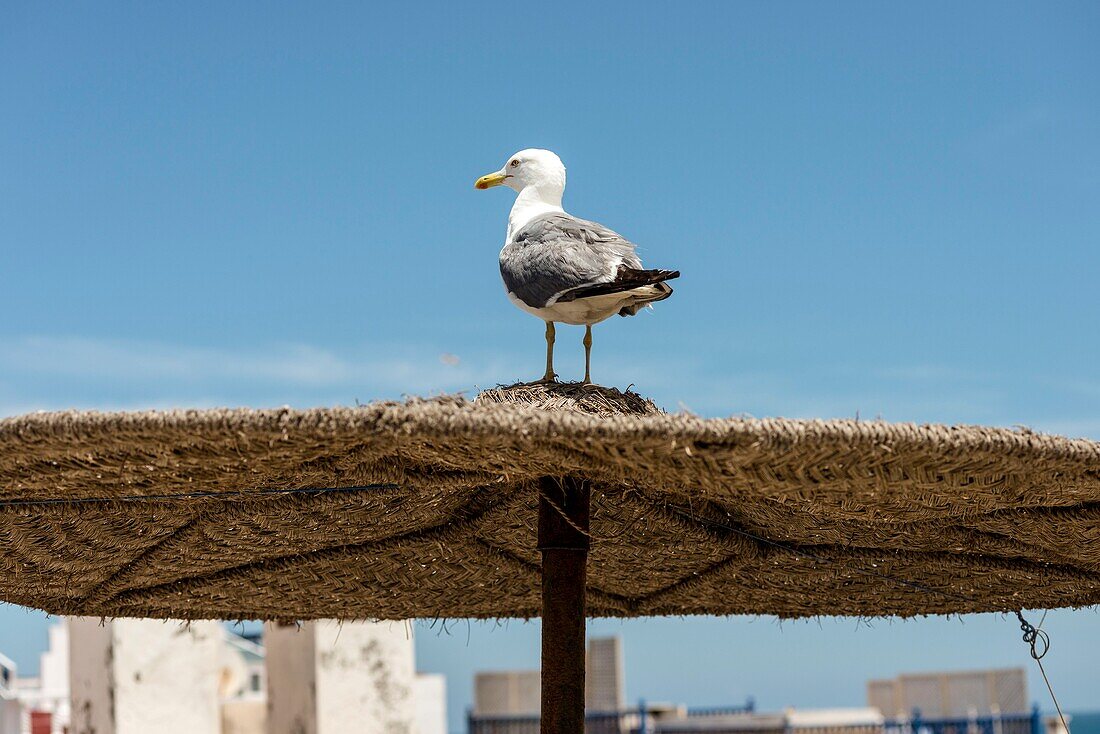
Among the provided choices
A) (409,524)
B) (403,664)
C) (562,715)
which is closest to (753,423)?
(562,715)

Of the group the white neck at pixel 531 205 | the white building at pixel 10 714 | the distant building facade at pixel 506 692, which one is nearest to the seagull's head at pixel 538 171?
the white neck at pixel 531 205

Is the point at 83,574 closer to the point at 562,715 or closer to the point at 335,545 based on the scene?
the point at 335,545

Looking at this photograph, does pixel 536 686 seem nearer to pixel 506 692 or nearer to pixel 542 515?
pixel 506 692

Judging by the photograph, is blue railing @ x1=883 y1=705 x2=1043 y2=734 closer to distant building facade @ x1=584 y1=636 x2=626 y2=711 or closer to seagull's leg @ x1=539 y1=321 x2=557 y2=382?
distant building facade @ x1=584 y1=636 x2=626 y2=711

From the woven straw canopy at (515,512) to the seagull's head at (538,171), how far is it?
0.79m

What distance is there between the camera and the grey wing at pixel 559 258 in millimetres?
3002

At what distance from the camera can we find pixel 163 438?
7.59ft

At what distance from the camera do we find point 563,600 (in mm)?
3121

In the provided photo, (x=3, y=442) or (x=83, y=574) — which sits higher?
(x=3, y=442)

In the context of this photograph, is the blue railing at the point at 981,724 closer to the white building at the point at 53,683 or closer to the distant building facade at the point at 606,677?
the distant building facade at the point at 606,677

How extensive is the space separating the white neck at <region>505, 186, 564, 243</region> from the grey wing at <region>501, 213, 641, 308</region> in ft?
0.49

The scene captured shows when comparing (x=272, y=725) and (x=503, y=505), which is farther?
(x=272, y=725)

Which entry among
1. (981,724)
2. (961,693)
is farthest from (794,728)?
(961,693)

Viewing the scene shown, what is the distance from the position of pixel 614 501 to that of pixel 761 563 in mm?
633
